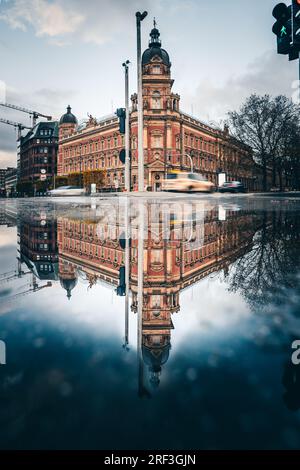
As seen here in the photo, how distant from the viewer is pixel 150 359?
108 centimetres

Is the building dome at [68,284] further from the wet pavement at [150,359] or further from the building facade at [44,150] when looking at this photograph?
the building facade at [44,150]

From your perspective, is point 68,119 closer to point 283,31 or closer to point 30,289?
point 283,31

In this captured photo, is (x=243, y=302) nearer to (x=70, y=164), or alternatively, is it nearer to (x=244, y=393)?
(x=244, y=393)

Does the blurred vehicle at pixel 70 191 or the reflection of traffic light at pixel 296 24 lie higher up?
the reflection of traffic light at pixel 296 24

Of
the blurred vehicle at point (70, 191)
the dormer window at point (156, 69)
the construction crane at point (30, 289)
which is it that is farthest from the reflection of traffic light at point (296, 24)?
the dormer window at point (156, 69)

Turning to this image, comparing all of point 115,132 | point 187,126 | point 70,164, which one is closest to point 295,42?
point 187,126

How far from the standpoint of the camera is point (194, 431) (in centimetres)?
75

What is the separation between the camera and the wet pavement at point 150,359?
749mm

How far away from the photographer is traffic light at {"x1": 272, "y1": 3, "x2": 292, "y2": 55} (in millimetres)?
7387

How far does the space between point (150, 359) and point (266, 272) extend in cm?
137

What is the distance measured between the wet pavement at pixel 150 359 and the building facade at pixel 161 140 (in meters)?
41.6

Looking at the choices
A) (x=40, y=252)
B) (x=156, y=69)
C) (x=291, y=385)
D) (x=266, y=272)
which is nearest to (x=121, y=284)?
(x=266, y=272)

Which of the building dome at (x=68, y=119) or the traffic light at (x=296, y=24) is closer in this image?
the traffic light at (x=296, y=24)

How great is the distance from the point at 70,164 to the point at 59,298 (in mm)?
74317
